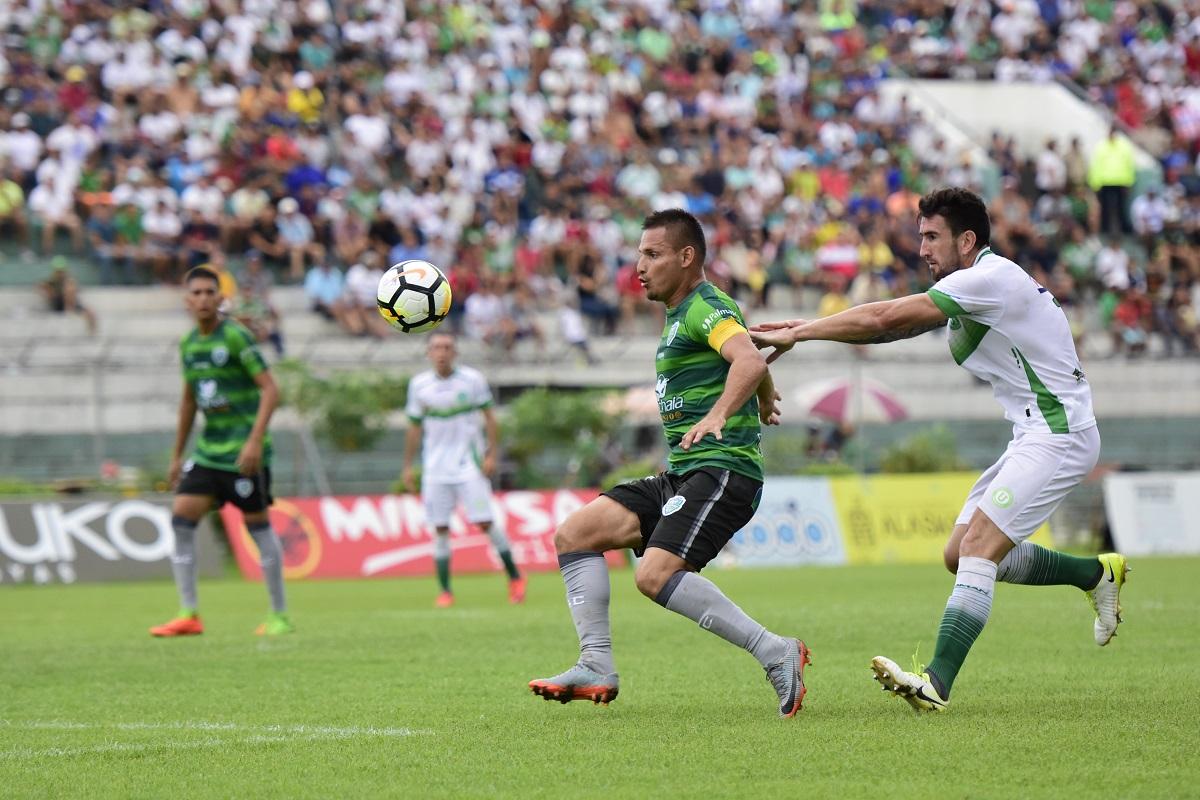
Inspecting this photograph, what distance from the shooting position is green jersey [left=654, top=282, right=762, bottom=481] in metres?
7.92

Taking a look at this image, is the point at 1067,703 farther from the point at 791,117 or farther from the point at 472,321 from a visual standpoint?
the point at 791,117

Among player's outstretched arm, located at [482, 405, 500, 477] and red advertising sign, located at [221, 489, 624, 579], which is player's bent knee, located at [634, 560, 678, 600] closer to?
player's outstretched arm, located at [482, 405, 500, 477]

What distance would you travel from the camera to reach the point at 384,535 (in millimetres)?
23109

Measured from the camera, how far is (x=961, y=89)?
3803 centimetres

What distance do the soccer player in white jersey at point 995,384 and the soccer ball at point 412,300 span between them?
8.80 ft

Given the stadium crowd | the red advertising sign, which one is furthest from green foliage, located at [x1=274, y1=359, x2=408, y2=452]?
the stadium crowd

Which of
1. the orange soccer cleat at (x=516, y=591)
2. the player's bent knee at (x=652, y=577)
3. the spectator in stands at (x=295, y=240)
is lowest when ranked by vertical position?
the orange soccer cleat at (x=516, y=591)

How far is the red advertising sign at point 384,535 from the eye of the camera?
22656mm

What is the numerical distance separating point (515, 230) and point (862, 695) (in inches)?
848

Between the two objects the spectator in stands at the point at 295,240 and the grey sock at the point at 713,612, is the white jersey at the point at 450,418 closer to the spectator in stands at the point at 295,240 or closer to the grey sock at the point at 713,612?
the grey sock at the point at 713,612

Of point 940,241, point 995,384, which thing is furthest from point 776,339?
A: point 995,384

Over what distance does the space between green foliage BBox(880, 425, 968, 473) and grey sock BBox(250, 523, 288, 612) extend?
13311 millimetres

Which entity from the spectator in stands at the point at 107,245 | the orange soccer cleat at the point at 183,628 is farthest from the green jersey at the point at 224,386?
the spectator in stands at the point at 107,245

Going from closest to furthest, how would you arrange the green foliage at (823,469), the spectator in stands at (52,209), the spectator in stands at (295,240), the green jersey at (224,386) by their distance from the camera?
1. the green jersey at (224,386)
2. the green foliage at (823,469)
3. the spectator in stands at (52,209)
4. the spectator in stands at (295,240)
